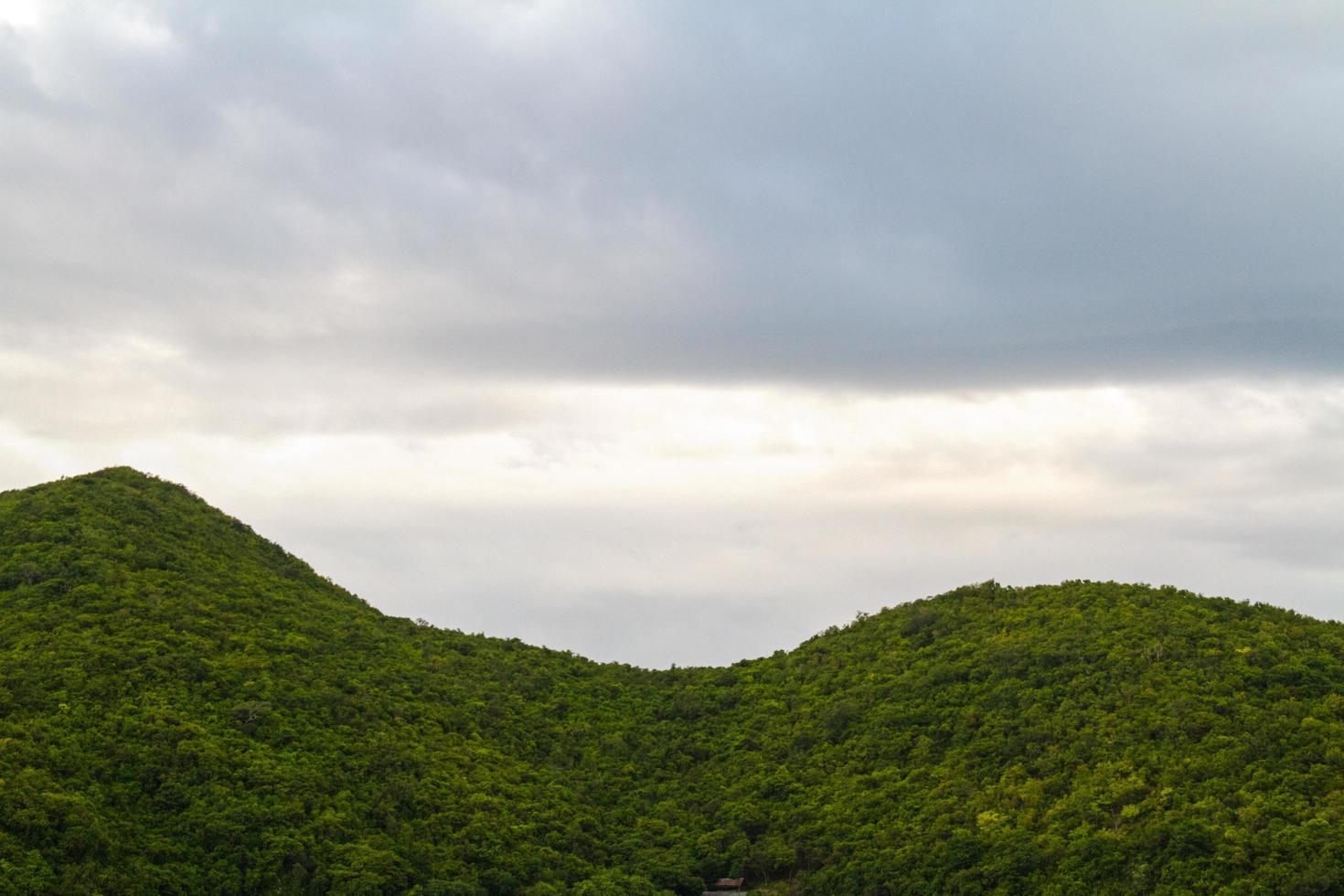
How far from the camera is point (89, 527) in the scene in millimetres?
76250

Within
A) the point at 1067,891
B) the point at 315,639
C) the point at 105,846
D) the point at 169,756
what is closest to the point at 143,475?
the point at 315,639

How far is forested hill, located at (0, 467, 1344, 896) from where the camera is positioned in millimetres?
55500

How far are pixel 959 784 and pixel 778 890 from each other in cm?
1050

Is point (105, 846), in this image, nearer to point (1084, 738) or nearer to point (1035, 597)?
point (1084, 738)

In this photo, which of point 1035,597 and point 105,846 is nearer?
point 105,846

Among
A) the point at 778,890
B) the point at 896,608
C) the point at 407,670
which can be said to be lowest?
the point at 778,890

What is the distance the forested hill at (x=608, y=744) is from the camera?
55.5 m

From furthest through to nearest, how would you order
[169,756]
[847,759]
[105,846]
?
[847,759] → [169,756] → [105,846]

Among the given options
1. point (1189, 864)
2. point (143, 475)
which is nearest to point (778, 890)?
point (1189, 864)

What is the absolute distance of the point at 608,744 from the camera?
3098 inches

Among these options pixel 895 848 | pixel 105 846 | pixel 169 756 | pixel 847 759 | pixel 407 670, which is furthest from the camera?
pixel 407 670

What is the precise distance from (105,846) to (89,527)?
2817cm

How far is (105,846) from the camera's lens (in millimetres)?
52875

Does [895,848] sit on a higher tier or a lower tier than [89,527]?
lower
